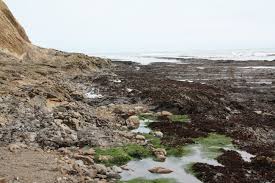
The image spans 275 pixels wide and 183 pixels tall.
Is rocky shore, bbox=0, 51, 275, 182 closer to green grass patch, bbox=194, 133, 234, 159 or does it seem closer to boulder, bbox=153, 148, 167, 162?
boulder, bbox=153, 148, 167, 162

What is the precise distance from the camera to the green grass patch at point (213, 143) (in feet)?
56.5

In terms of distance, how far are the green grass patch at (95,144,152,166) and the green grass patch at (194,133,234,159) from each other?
258 cm

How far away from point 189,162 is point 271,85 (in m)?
29.0

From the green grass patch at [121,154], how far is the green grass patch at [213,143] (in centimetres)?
258

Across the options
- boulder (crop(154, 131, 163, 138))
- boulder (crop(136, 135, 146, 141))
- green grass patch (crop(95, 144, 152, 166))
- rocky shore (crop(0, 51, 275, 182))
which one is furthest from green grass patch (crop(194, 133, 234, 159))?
green grass patch (crop(95, 144, 152, 166))

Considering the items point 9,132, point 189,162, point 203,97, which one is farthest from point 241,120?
point 9,132

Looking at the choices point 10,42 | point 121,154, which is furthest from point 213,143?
point 10,42

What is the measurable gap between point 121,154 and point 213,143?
190 inches

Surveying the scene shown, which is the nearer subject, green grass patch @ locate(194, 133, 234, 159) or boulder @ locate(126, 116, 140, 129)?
green grass patch @ locate(194, 133, 234, 159)

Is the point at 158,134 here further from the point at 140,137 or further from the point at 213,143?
the point at 213,143

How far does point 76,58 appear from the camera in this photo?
200 feet

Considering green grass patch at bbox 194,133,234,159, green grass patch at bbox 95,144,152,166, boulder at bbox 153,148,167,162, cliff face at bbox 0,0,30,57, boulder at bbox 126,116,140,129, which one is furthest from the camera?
cliff face at bbox 0,0,30,57

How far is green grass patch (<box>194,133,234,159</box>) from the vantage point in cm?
1722

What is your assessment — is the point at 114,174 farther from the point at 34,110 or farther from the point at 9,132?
the point at 34,110
